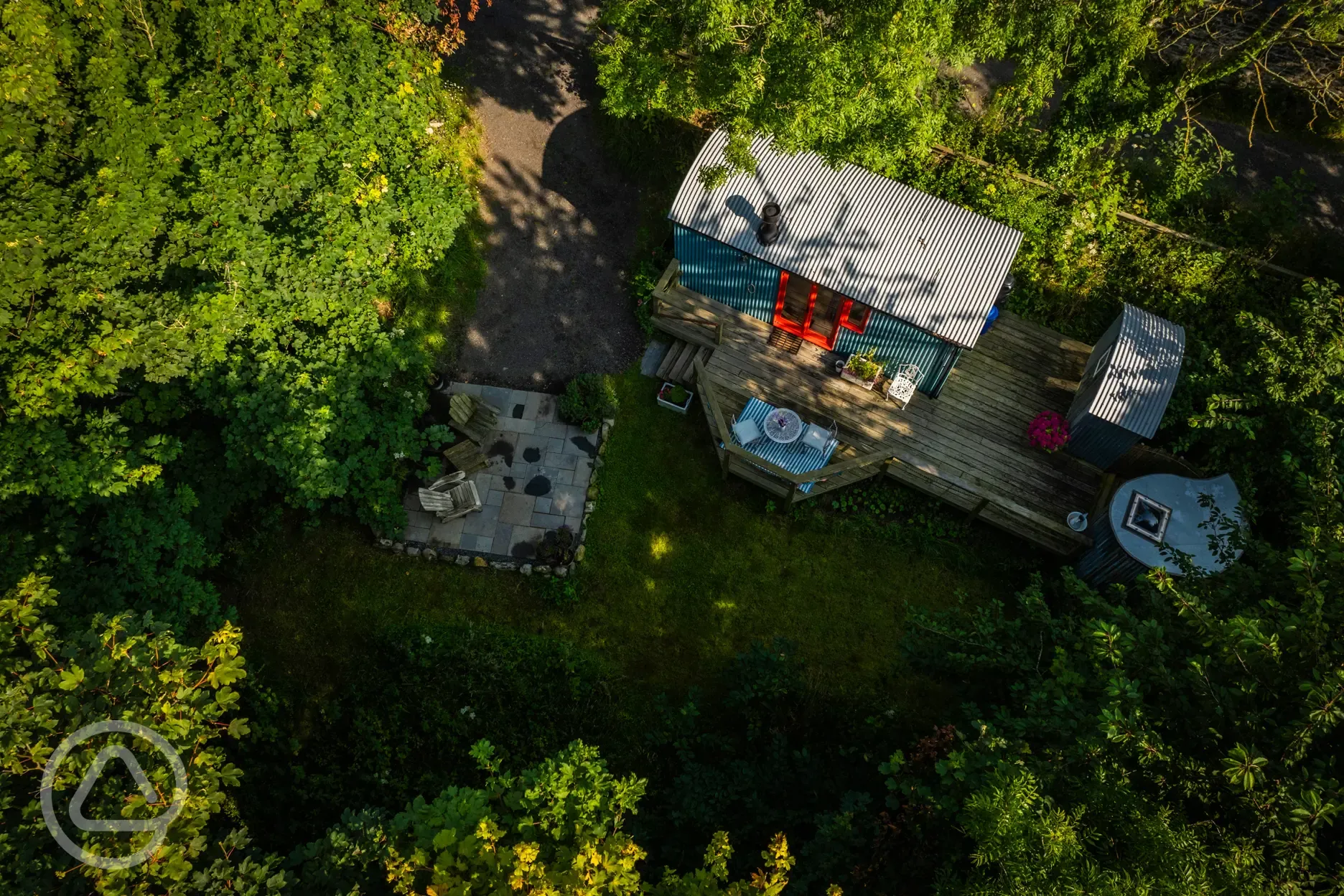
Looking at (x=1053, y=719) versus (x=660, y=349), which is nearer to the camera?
(x=1053, y=719)

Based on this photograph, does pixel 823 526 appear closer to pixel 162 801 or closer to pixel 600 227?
pixel 600 227

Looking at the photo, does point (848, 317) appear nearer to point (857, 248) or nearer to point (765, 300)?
point (857, 248)

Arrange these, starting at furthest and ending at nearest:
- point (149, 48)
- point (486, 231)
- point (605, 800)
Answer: point (486, 231)
point (149, 48)
point (605, 800)

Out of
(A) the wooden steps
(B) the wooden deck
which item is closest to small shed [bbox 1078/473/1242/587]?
(B) the wooden deck

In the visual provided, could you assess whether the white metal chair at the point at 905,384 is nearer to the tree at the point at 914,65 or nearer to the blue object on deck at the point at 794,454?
the blue object on deck at the point at 794,454

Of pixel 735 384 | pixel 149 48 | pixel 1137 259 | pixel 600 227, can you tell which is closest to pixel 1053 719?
pixel 735 384

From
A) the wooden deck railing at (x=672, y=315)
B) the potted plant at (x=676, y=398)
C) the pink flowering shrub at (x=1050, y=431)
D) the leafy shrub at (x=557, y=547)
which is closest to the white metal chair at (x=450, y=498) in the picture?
the leafy shrub at (x=557, y=547)
